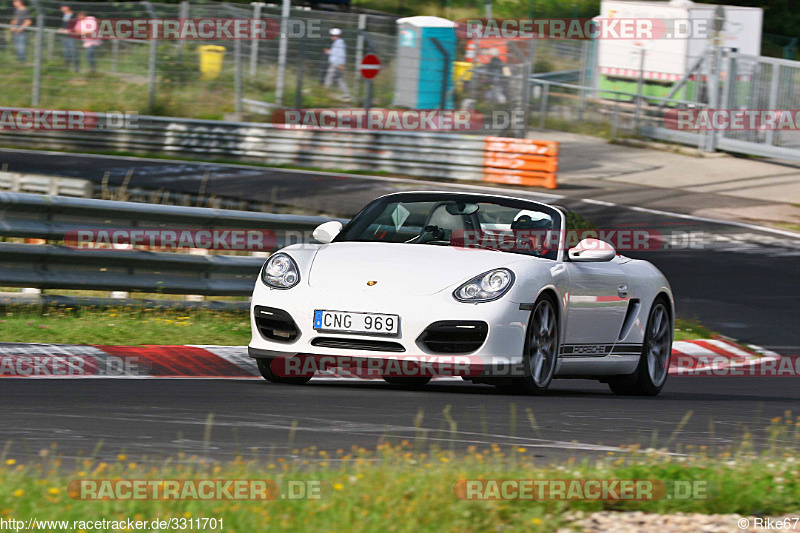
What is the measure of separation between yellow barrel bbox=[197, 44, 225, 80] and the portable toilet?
3.65 metres

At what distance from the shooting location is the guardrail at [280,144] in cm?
2294

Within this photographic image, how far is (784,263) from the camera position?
16.8 m

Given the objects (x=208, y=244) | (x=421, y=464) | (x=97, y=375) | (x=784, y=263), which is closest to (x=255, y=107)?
(x=784, y=263)

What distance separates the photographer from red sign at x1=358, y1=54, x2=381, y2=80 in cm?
2440

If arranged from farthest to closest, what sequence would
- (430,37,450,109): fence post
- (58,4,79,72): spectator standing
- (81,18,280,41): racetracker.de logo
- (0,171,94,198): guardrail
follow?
(58,4,79,72): spectator standing, (81,18,280,41): racetracker.de logo, (430,37,450,109): fence post, (0,171,94,198): guardrail

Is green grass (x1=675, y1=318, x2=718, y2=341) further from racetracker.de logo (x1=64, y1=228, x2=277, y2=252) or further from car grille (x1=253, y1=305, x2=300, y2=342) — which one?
car grille (x1=253, y1=305, x2=300, y2=342)

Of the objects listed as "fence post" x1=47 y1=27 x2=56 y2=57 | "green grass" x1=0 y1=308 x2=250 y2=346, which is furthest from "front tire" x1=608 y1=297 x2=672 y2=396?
"fence post" x1=47 y1=27 x2=56 y2=57

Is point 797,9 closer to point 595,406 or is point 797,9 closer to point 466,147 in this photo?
point 466,147

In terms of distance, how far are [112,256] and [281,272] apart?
264 centimetres

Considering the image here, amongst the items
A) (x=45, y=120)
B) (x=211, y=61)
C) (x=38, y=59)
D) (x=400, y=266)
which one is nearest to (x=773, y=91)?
(x=211, y=61)

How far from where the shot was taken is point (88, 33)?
2569cm

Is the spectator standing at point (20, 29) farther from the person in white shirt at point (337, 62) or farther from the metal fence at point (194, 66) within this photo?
the person in white shirt at point (337, 62)

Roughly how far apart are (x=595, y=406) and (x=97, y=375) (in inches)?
117

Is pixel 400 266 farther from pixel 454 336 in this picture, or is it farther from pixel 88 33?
pixel 88 33
